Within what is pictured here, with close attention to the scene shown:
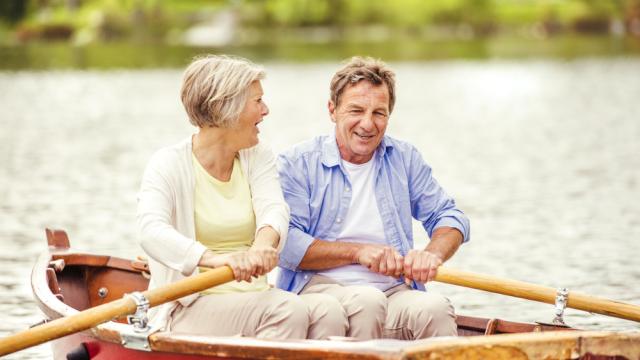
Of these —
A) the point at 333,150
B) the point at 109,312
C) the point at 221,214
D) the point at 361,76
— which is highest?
the point at 361,76

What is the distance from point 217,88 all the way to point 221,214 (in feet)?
2.08

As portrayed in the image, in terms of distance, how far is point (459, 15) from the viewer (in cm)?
10762

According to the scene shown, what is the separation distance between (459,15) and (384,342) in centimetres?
10300

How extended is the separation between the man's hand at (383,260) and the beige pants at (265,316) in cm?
36


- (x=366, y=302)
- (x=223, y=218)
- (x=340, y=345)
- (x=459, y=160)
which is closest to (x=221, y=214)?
(x=223, y=218)

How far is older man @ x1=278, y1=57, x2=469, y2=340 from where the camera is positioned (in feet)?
22.6

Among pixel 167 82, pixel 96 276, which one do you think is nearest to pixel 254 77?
pixel 96 276

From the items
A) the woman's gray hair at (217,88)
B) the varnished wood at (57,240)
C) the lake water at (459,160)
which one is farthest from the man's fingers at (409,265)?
the lake water at (459,160)

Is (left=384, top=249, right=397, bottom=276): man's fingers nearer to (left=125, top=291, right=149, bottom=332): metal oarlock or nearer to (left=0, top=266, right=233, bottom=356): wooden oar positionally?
(left=0, top=266, right=233, bottom=356): wooden oar

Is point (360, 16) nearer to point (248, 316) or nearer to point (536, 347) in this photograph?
point (248, 316)

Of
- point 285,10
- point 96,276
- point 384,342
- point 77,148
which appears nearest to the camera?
point 384,342

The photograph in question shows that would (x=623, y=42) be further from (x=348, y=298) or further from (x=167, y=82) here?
(x=348, y=298)

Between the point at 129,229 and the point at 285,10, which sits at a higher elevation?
the point at 285,10

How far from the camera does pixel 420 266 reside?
6.85 m
